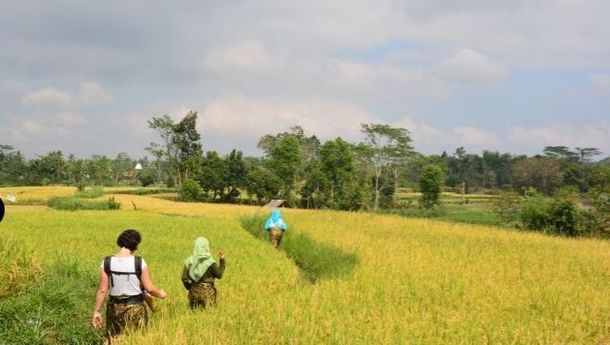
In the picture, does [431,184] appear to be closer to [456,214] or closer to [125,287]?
[456,214]

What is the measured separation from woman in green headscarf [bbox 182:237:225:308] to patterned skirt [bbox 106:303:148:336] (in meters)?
1.40

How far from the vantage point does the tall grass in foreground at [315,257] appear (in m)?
13.3

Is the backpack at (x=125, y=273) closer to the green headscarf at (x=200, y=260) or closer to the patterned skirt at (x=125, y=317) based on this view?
the patterned skirt at (x=125, y=317)

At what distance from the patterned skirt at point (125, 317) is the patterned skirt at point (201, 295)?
1.47m

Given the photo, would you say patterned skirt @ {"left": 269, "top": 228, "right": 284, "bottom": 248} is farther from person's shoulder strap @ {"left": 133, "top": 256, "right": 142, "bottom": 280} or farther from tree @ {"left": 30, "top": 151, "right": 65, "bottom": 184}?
tree @ {"left": 30, "top": 151, "right": 65, "bottom": 184}

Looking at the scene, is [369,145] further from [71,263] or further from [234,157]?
[71,263]

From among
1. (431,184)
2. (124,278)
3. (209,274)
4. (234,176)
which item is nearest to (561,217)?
(431,184)

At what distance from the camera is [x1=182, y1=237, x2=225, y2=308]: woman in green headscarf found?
746 cm

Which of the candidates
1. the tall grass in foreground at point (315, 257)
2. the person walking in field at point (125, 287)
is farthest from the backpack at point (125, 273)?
the tall grass in foreground at point (315, 257)

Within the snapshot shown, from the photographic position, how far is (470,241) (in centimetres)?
1905

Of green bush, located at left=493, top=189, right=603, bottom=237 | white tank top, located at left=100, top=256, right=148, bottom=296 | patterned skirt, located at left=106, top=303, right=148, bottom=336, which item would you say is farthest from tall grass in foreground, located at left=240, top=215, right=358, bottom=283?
green bush, located at left=493, top=189, right=603, bottom=237

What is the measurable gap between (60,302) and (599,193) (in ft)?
109

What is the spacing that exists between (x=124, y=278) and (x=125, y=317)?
0.49 meters

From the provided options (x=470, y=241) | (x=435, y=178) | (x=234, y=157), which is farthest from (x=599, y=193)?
(x=234, y=157)
